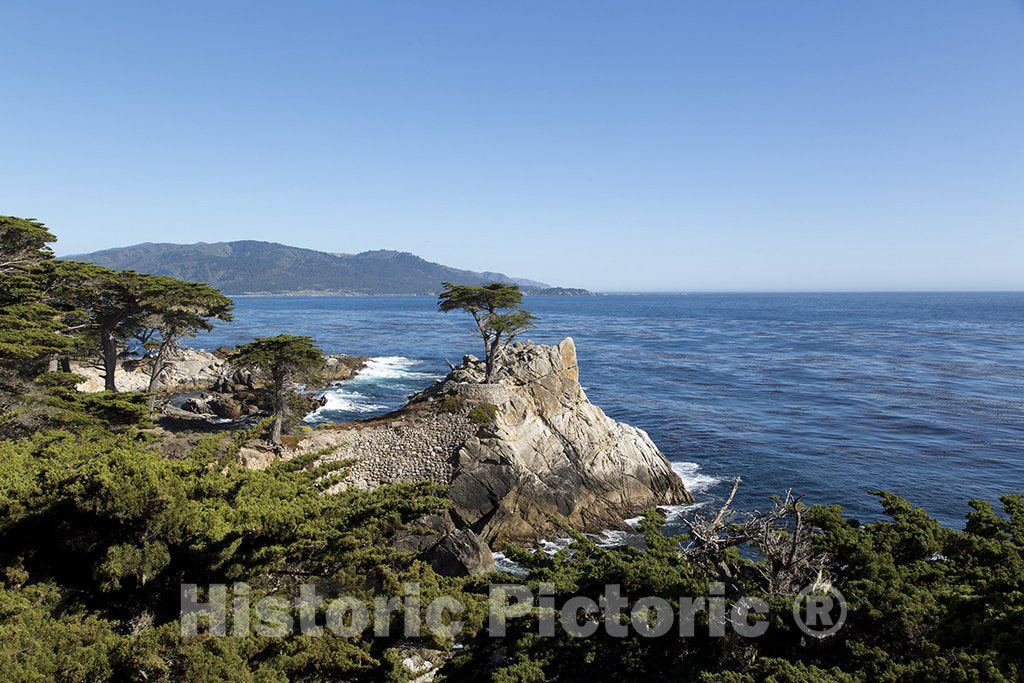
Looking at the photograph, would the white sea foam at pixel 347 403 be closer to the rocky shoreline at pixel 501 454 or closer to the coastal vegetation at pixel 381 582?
the rocky shoreline at pixel 501 454

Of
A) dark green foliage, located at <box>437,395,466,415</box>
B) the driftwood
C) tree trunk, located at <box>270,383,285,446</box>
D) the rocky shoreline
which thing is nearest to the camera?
the driftwood

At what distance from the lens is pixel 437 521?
20.9 meters

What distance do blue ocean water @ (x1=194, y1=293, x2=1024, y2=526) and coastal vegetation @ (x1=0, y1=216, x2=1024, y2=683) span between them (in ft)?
48.3

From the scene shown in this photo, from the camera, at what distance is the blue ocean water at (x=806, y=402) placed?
2778 cm

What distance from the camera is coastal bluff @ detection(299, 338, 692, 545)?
893 inches

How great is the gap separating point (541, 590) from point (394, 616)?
275 centimetres

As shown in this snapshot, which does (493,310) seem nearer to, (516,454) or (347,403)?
(516,454)

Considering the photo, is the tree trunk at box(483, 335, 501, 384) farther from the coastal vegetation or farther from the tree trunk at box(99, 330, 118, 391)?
the tree trunk at box(99, 330, 118, 391)

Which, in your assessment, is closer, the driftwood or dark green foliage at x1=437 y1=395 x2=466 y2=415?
the driftwood

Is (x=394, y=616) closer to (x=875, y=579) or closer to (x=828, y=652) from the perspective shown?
(x=828, y=652)

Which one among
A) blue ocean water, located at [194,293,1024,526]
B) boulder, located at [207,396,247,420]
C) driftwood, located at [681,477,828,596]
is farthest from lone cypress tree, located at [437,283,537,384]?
driftwood, located at [681,477,828,596]

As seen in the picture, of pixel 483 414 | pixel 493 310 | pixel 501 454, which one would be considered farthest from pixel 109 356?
pixel 501 454

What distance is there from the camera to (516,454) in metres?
24.9

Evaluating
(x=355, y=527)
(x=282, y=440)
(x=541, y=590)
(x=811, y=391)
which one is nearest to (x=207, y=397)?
(x=282, y=440)
